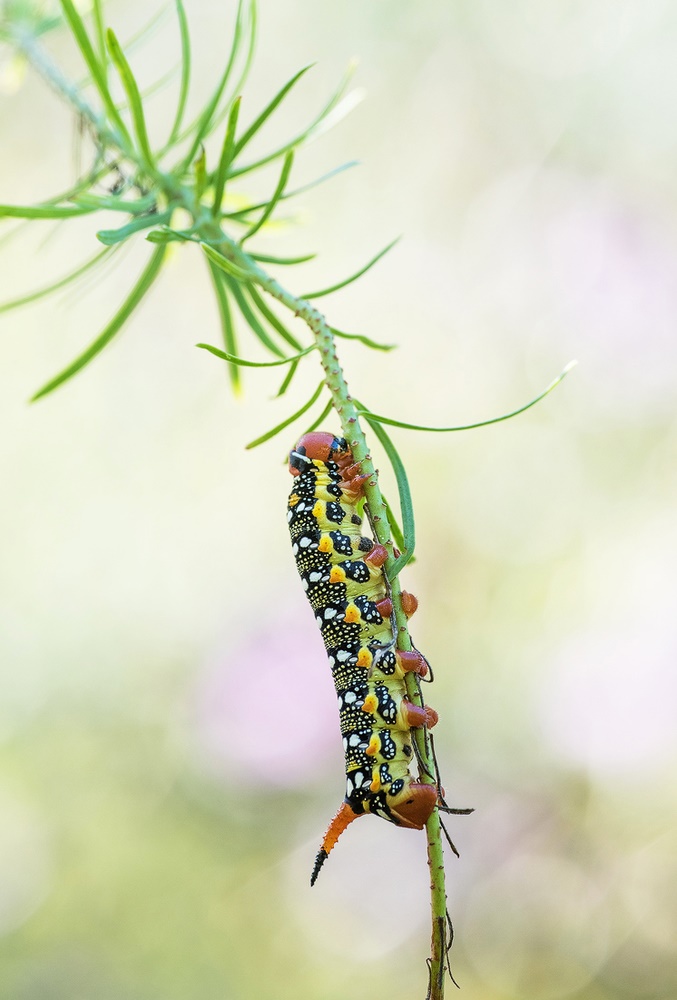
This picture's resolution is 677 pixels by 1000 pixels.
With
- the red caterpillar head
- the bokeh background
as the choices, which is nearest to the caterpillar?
the red caterpillar head

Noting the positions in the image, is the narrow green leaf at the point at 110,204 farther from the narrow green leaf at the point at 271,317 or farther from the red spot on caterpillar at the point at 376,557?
the red spot on caterpillar at the point at 376,557

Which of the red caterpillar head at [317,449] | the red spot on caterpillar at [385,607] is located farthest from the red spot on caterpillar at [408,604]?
the red caterpillar head at [317,449]

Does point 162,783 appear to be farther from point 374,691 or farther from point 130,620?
point 374,691

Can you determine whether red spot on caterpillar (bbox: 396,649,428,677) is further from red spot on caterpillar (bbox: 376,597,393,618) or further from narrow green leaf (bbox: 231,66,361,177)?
narrow green leaf (bbox: 231,66,361,177)

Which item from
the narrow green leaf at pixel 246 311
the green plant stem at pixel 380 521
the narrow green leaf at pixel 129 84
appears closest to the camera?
the green plant stem at pixel 380 521

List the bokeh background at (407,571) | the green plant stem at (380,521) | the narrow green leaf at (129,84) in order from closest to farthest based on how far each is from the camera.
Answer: the green plant stem at (380,521)
the narrow green leaf at (129,84)
the bokeh background at (407,571)

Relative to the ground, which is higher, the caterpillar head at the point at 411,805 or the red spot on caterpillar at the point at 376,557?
the red spot on caterpillar at the point at 376,557

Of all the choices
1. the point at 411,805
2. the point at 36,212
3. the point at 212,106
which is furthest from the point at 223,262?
the point at 411,805
